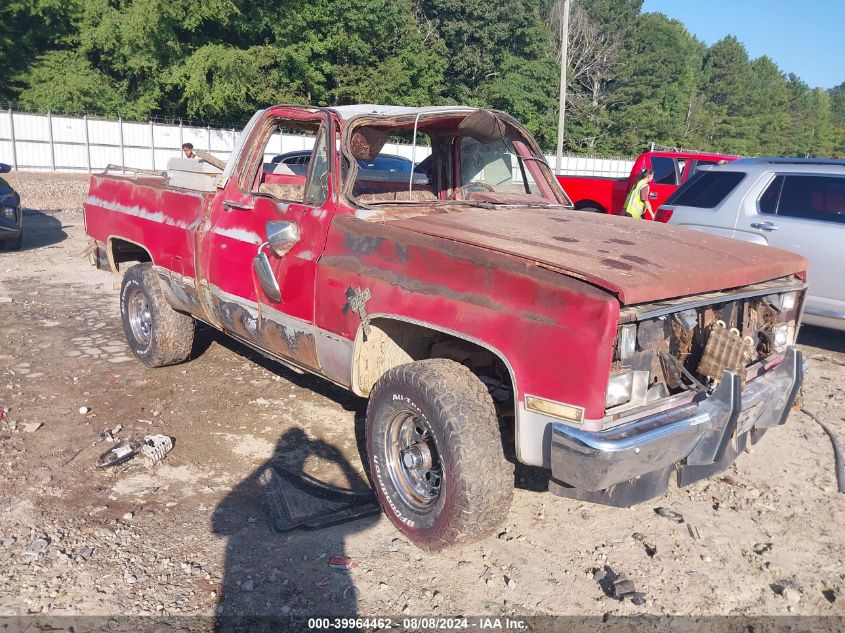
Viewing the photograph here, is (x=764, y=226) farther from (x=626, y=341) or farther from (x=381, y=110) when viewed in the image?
(x=626, y=341)

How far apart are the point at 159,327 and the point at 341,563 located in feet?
9.96

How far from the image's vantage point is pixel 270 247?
13.6 feet

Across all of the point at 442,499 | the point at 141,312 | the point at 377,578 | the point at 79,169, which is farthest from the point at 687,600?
the point at 79,169

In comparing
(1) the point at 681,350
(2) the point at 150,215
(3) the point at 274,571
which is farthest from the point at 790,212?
(3) the point at 274,571

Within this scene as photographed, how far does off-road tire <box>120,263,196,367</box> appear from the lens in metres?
5.51

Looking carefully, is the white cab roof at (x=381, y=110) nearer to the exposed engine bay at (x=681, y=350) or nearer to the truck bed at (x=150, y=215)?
the truck bed at (x=150, y=215)

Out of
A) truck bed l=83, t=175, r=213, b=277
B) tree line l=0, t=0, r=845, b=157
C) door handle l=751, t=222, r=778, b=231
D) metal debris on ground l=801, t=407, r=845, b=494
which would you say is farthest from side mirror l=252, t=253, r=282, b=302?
tree line l=0, t=0, r=845, b=157

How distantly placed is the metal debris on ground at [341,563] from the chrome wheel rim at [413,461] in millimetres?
394

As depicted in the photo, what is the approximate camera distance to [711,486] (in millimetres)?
4160

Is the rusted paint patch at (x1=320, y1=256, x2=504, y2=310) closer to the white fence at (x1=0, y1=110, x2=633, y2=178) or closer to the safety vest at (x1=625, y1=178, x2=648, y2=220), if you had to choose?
the safety vest at (x1=625, y1=178, x2=648, y2=220)

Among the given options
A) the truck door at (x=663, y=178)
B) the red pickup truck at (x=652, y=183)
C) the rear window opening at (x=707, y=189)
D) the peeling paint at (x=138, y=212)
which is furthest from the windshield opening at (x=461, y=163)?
the truck door at (x=663, y=178)

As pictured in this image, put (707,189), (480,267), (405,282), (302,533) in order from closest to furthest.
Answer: (480,267) < (405,282) < (302,533) < (707,189)

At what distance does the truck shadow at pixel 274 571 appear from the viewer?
292 centimetres

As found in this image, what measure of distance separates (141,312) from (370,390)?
9.83 feet
